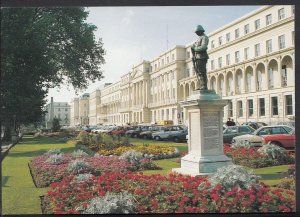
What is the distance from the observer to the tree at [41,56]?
1853 cm

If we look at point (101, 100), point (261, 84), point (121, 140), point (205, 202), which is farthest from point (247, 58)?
point (101, 100)

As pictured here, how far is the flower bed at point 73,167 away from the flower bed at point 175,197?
275 centimetres

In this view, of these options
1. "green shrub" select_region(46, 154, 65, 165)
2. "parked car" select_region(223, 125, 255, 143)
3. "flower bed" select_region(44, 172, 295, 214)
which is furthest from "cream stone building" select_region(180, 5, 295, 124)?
"flower bed" select_region(44, 172, 295, 214)

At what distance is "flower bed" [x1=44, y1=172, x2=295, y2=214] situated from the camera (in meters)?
8.05

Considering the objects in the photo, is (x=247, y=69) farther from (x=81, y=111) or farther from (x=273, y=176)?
(x=81, y=111)

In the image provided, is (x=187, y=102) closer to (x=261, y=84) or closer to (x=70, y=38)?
(x=70, y=38)

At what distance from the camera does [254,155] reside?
615 inches

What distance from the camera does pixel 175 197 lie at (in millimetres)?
8469

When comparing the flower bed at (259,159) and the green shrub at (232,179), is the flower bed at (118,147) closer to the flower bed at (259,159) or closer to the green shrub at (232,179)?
the flower bed at (259,159)

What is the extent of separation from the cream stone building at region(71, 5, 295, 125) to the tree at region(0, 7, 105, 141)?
12.8 metres

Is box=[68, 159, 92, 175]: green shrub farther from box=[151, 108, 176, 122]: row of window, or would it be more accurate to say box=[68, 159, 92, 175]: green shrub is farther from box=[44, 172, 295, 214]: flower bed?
box=[151, 108, 176, 122]: row of window

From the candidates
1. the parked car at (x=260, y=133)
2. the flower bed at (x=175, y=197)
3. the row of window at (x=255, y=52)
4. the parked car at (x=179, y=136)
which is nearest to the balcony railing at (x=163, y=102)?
the row of window at (x=255, y=52)

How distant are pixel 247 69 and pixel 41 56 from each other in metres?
35.2

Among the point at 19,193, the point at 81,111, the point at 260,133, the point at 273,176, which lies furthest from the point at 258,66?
the point at 81,111
